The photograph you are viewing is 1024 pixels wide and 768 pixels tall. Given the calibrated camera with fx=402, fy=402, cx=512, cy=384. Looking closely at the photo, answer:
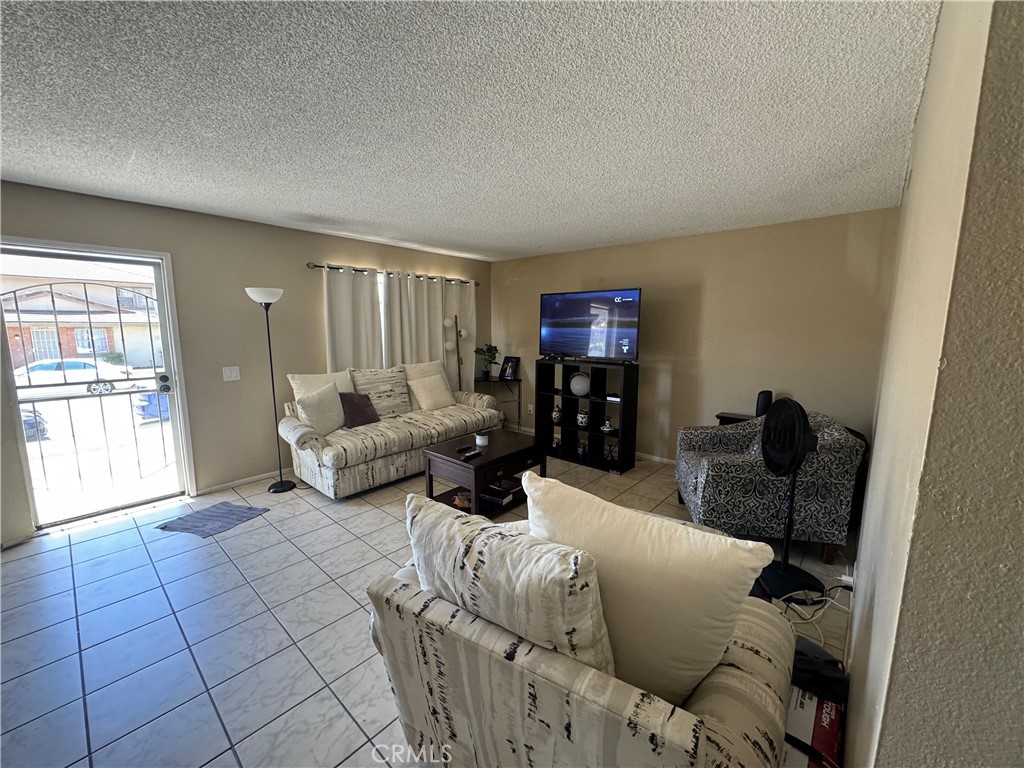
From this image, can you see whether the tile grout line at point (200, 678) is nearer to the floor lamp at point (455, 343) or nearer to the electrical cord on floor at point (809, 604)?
the electrical cord on floor at point (809, 604)

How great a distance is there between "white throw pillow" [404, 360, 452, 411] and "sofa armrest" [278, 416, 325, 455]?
3.78ft

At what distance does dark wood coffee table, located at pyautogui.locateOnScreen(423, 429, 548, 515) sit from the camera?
280 cm

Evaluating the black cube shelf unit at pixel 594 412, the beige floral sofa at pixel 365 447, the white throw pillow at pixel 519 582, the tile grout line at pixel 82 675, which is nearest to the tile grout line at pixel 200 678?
the tile grout line at pixel 82 675

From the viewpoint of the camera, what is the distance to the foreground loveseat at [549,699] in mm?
758

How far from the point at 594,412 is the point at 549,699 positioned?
348 cm

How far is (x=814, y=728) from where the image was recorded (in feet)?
3.92

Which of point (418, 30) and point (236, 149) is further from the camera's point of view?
point (236, 149)

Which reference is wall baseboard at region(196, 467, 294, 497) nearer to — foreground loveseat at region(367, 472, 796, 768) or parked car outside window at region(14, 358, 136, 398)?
parked car outside window at region(14, 358, 136, 398)

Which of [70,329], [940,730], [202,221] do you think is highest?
[202,221]

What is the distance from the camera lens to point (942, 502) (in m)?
0.49

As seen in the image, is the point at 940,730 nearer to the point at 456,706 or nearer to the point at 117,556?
the point at 456,706

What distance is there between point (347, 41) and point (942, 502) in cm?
173

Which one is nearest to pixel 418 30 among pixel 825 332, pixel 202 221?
pixel 202 221

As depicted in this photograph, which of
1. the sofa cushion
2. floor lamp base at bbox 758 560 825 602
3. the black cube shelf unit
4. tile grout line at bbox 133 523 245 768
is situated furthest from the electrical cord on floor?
the sofa cushion
